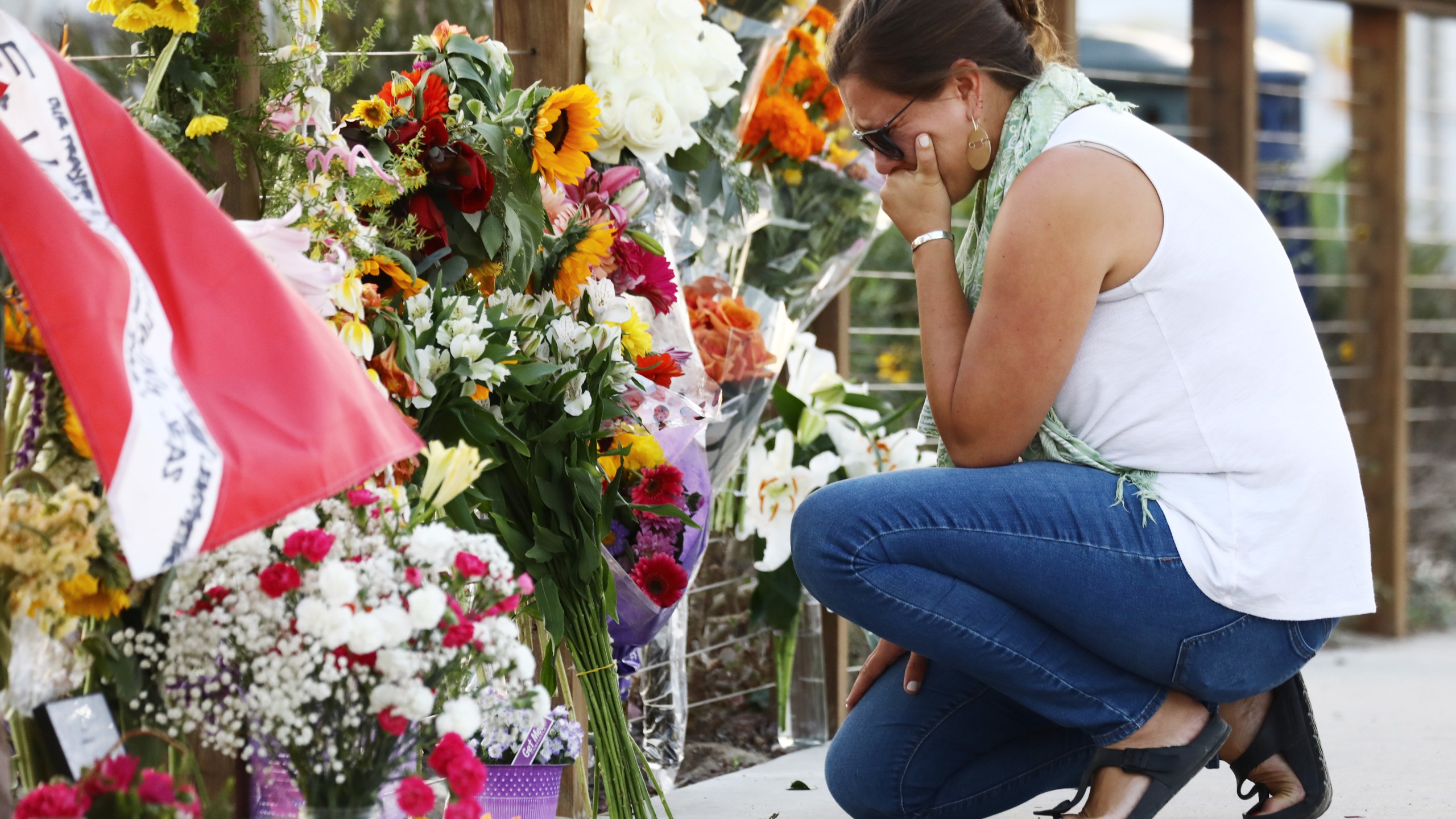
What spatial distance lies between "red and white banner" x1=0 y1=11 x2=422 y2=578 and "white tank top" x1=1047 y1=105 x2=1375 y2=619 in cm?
86

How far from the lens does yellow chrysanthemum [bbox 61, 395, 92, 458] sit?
1.15m

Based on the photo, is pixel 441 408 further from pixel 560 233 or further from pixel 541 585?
pixel 560 233

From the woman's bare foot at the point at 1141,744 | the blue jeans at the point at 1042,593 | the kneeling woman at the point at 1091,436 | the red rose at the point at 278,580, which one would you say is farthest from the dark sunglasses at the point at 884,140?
the red rose at the point at 278,580

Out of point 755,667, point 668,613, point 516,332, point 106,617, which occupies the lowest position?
point 755,667

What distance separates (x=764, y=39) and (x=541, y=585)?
1.09 meters

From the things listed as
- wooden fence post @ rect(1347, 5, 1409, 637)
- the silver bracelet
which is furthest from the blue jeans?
wooden fence post @ rect(1347, 5, 1409, 637)

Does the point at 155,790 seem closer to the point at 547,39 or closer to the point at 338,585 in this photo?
the point at 338,585

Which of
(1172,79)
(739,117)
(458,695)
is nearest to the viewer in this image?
(458,695)

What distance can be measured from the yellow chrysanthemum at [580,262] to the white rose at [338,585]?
0.64 m

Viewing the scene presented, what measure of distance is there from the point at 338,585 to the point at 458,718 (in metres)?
0.14

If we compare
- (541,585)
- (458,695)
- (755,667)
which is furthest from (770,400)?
(458,695)

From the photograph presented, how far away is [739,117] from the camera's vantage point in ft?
7.35

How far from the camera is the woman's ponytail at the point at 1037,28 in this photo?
176 cm

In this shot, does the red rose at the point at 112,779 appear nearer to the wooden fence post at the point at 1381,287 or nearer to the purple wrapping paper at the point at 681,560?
the purple wrapping paper at the point at 681,560
